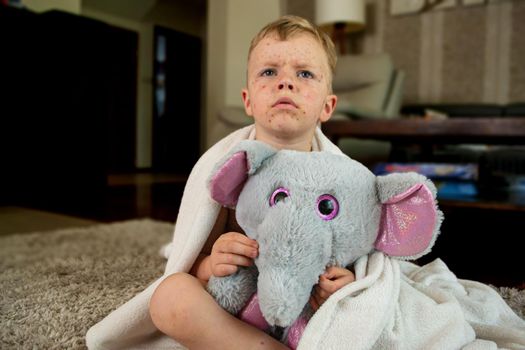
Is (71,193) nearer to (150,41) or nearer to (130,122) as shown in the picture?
(130,122)

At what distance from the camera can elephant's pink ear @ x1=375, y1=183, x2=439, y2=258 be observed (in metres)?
0.48

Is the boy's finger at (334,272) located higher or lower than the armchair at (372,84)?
lower

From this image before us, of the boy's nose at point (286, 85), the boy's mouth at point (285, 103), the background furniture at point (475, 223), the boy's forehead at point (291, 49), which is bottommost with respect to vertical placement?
the background furniture at point (475, 223)

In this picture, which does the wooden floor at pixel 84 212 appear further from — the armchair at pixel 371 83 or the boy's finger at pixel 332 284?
the boy's finger at pixel 332 284

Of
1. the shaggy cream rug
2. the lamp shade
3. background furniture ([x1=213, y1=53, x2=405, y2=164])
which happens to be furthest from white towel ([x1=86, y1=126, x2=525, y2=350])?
the lamp shade

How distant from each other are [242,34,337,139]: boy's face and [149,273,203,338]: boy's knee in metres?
0.23

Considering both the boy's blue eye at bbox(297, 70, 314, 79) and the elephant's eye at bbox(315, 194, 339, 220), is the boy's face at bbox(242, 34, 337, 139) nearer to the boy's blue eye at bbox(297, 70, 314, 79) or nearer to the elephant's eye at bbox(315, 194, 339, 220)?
the boy's blue eye at bbox(297, 70, 314, 79)

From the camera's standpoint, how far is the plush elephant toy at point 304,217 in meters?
0.44

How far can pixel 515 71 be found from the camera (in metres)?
2.96

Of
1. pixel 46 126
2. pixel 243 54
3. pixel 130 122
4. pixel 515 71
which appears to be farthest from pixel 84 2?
pixel 515 71

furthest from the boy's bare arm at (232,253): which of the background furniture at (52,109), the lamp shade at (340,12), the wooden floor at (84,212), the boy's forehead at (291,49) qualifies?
the lamp shade at (340,12)

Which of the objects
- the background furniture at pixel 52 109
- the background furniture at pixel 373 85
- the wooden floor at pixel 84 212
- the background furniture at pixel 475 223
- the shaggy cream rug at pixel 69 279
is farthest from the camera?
the background furniture at pixel 373 85

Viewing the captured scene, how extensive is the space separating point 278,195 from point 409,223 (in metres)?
0.14

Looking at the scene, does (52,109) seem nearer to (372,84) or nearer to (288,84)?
(372,84)
